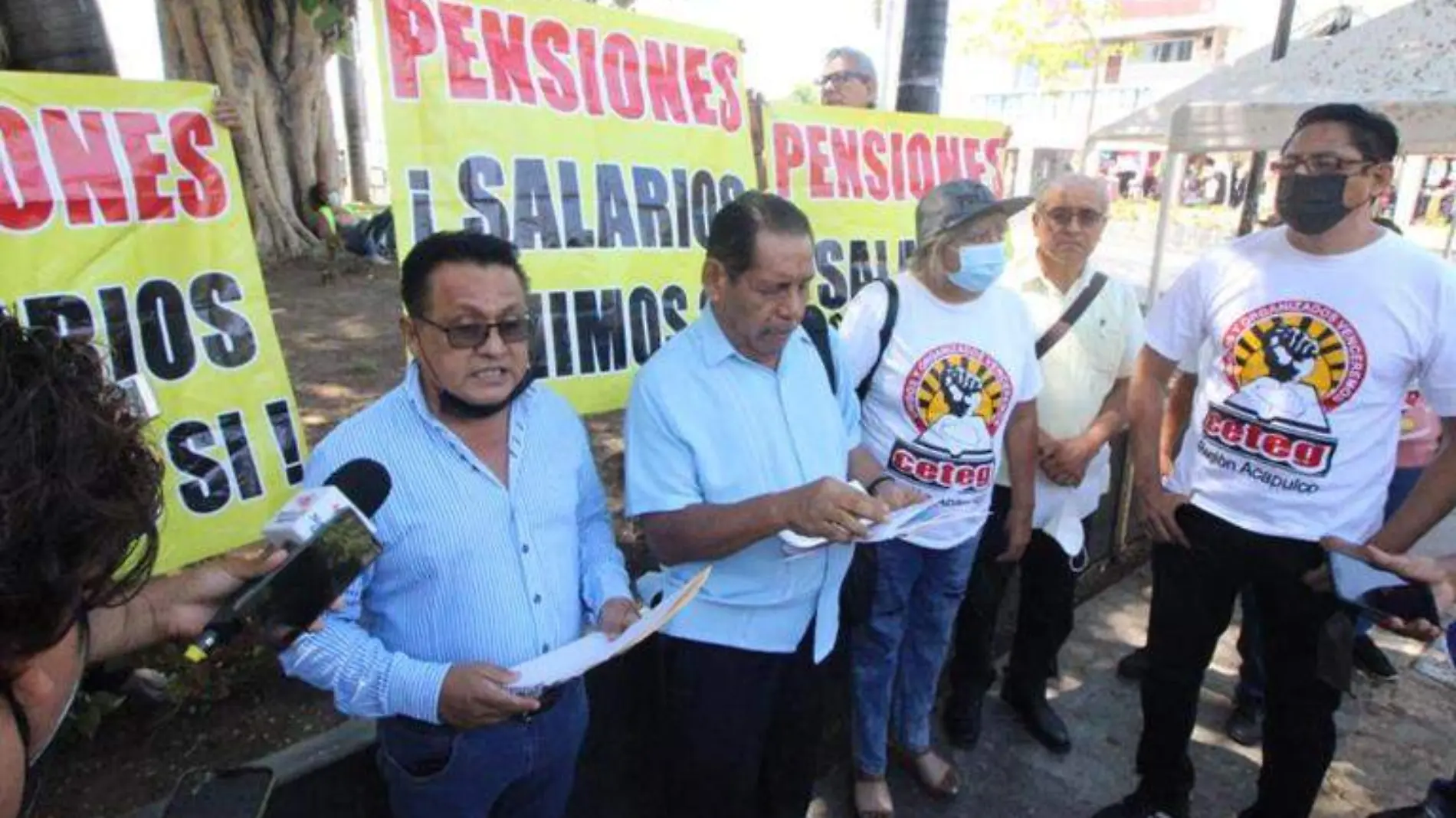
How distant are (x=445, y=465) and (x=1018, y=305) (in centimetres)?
178

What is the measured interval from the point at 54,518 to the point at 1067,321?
282 centimetres

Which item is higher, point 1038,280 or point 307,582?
point 1038,280

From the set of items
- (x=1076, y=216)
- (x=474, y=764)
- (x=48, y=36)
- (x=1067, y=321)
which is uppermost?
(x=48, y=36)

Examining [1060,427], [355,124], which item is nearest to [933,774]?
[1060,427]

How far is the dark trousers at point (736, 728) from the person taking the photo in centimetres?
198

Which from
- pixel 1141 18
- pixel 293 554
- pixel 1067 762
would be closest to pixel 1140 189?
pixel 1141 18

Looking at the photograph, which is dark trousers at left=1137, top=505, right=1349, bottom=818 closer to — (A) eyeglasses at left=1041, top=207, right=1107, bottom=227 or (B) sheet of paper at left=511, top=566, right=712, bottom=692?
(A) eyeglasses at left=1041, top=207, right=1107, bottom=227

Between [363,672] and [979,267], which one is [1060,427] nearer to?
[979,267]

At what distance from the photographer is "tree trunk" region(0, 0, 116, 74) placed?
2285mm

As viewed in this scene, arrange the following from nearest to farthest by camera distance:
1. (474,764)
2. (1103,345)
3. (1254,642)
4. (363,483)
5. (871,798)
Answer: (363,483) < (474,764) < (871,798) < (1103,345) < (1254,642)

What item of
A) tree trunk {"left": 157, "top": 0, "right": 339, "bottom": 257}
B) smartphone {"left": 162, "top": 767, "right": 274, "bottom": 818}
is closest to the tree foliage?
tree trunk {"left": 157, "top": 0, "right": 339, "bottom": 257}

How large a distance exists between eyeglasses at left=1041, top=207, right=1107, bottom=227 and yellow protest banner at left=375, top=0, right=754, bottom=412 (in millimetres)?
1111

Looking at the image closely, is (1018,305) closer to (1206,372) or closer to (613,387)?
(1206,372)

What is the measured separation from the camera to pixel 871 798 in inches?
105
